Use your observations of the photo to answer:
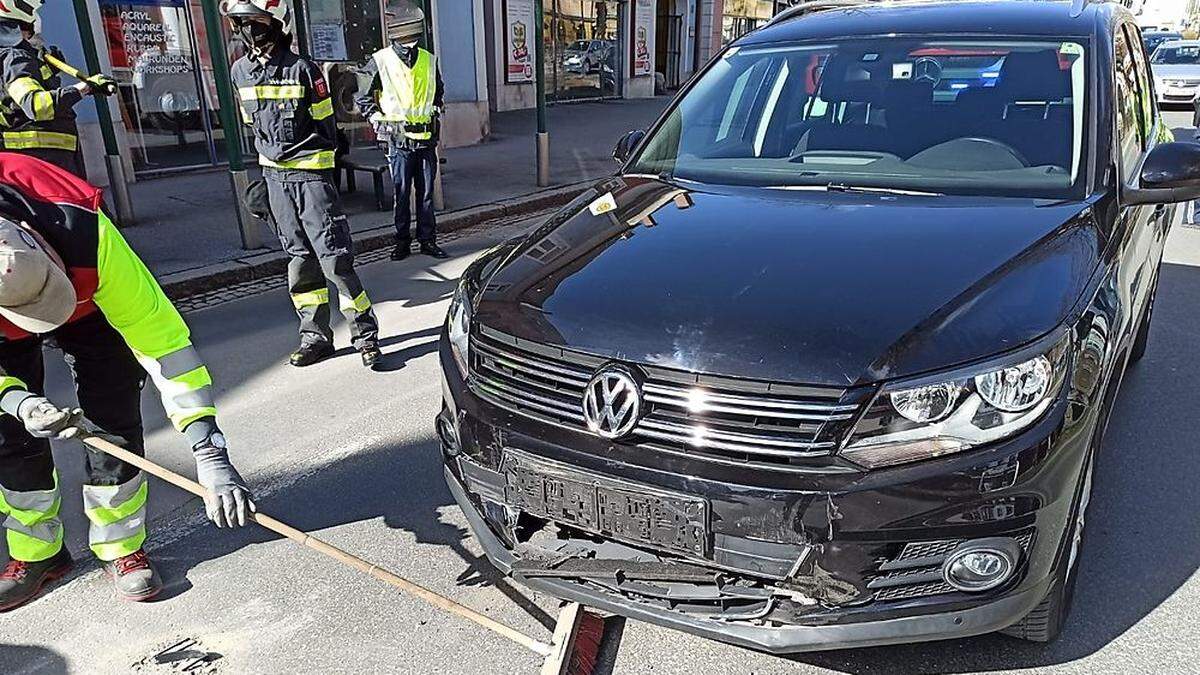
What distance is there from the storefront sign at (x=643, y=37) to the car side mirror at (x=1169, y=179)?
22160mm

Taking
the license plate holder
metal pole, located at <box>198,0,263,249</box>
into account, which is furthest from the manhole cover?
metal pole, located at <box>198,0,263,249</box>

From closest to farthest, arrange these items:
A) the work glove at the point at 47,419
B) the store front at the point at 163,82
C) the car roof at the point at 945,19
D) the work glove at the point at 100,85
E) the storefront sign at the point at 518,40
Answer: the work glove at the point at 47,419 < the car roof at the point at 945,19 < the work glove at the point at 100,85 < the store front at the point at 163,82 < the storefront sign at the point at 518,40

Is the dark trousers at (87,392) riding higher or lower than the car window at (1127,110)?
lower

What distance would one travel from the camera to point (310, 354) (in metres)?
4.86

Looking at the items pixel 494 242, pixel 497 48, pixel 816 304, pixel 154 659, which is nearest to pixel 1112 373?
pixel 816 304

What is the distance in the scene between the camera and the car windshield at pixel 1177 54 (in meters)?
20.1

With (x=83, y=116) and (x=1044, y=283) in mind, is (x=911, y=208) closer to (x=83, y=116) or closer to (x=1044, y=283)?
(x=1044, y=283)

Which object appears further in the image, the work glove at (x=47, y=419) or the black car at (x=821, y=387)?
the work glove at (x=47, y=419)

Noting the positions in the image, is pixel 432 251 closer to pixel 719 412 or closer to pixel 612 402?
pixel 612 402

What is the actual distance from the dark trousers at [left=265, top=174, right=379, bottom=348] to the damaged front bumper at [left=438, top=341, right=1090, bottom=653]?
292 cm

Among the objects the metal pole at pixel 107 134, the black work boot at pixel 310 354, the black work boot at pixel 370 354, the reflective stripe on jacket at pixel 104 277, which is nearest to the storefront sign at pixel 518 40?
the metal pole at pixel 107 134

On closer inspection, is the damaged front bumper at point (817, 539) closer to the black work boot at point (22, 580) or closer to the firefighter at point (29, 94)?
the black work boot at point (22, 580)

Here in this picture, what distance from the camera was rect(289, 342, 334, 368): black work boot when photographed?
482 centimetres

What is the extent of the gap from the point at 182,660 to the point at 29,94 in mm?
4177
